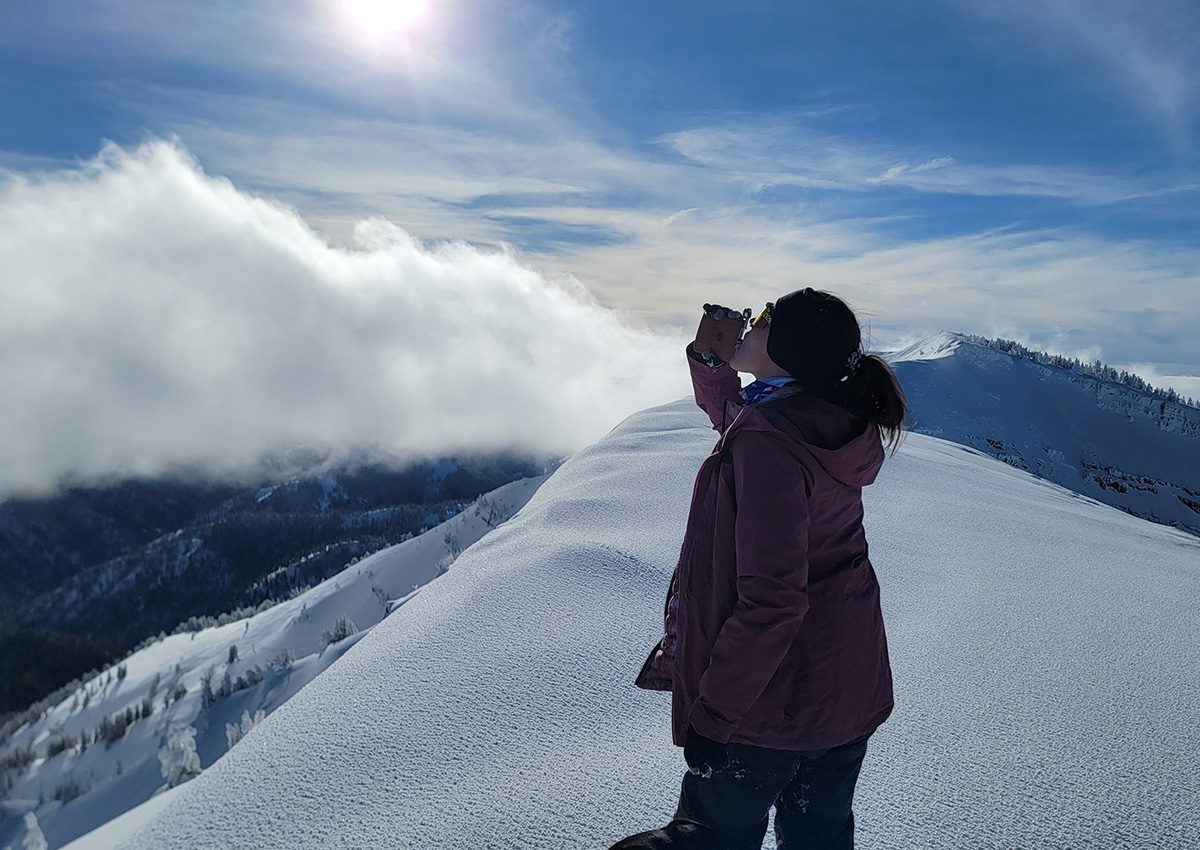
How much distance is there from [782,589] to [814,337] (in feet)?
2.49

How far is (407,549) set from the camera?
42844mm

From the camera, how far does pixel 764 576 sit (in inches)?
64.6

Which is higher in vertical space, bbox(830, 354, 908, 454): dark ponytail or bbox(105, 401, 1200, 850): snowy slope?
bbox(830, 354, 908, 454): dark ponytail

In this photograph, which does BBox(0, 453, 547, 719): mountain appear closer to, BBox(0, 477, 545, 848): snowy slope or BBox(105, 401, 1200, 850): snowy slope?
BBox(0, 477, 545, 848): snowy slope

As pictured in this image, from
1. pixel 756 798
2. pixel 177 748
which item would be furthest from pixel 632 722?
pixel 177 748

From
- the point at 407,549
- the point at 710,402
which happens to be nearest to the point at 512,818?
the point at 710,402

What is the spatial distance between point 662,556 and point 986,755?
9.41ft

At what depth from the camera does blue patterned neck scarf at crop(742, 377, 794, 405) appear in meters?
1.92

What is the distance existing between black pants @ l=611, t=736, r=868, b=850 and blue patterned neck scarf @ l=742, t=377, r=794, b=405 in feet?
3.55

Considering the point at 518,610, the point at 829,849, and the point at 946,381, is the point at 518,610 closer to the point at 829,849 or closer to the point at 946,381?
the point at 829,849

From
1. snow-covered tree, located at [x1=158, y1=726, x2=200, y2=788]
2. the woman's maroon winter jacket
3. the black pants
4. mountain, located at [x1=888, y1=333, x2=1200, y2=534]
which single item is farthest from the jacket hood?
mountain, located at [x1=888, y1=333, x2=1200, y2=534]

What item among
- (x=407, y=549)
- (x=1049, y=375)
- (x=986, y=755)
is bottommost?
(x=407, y=549)

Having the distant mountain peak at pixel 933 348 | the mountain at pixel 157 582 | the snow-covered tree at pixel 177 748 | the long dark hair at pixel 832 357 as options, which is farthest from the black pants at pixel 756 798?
the mountain at pixel 157 582

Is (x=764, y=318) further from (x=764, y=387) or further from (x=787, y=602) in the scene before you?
(x=787, y=602)
